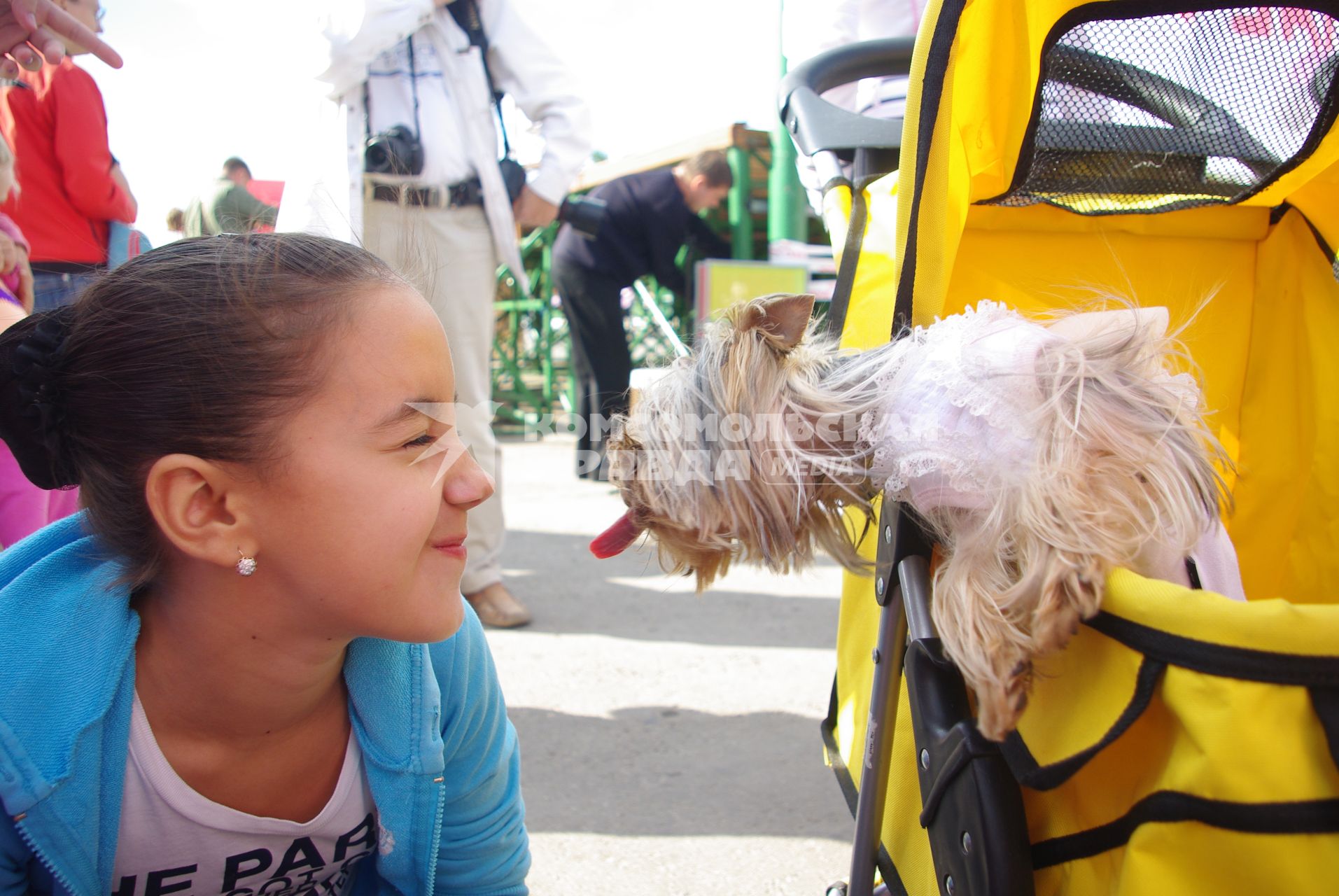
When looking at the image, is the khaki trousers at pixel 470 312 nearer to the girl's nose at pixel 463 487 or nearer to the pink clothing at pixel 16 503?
the pink clothing at pixel 16 503

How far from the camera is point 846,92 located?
8.22ft

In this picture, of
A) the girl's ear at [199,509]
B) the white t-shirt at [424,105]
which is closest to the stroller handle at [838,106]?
the girl's ear at [199,509]

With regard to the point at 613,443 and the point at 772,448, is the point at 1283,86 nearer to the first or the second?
the point at 772,448

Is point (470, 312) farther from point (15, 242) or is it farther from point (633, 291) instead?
point (633, 291)

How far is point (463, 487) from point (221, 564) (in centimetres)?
31

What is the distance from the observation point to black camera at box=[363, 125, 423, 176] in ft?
9.22

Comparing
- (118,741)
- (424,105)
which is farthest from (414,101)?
(118,741)

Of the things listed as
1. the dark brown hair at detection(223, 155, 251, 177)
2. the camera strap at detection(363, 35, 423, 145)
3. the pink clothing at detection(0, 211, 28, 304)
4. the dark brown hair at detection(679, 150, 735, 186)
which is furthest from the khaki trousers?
the dark brown hair at detection(223, 155, 251, 177)

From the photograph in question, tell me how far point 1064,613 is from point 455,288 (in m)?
2.50

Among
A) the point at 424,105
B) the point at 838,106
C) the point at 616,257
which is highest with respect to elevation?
the point at 424,105

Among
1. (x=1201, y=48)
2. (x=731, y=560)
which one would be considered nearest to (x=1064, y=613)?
(x=731, y=560)

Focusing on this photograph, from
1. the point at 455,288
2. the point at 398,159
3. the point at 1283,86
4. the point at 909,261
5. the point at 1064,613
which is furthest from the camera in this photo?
the point at 455,288

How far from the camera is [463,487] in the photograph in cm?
117

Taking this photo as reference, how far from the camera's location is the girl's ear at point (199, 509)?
3.61 ft
